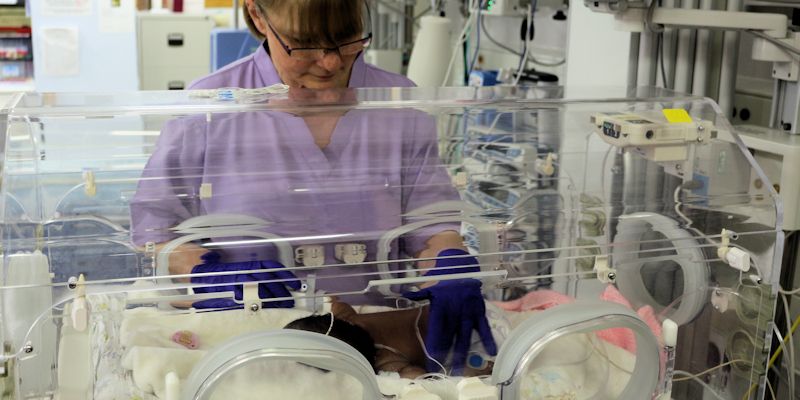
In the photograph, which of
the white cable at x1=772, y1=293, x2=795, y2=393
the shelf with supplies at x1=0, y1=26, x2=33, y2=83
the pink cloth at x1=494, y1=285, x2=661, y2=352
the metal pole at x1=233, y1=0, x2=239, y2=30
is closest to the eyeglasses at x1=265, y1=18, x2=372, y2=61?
the pink cloth at x1=494, y1=285, x2=661, y2=352

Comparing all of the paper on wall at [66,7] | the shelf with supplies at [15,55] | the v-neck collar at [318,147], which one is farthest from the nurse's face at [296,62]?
the shelf with supplies at [15,55]

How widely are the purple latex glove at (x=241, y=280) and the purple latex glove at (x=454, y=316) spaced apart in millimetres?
190

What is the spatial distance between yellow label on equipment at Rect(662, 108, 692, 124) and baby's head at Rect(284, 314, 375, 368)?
694mm

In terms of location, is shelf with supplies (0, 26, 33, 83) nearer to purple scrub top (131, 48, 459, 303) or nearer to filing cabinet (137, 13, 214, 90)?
filing cabinet (137, 13, 214, 90)

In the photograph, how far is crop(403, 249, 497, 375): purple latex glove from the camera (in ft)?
4.21

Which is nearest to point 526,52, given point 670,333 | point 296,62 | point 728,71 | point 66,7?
point 728,71

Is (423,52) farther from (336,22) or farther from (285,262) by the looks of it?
(285,262)

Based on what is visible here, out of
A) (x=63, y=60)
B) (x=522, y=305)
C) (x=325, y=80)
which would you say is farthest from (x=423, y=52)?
(x=63, y=60)

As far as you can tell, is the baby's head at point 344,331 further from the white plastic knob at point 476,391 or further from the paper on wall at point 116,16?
the paper on wall at point 116,16

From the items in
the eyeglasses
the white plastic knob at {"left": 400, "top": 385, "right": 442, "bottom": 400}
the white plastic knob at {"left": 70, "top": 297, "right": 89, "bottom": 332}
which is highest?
the eyeglasses

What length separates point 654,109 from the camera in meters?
1.57

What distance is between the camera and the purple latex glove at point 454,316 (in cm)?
128

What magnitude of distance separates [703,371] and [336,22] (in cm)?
88

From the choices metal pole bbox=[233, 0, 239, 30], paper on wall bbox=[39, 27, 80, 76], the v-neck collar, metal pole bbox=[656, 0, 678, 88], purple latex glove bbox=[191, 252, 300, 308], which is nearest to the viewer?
purple latex glove bbox=[191, 252, 300, 308]
